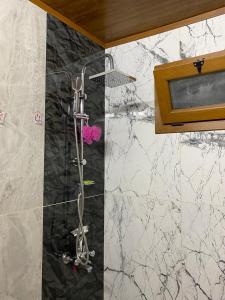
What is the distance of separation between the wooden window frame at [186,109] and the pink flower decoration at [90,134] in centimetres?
46

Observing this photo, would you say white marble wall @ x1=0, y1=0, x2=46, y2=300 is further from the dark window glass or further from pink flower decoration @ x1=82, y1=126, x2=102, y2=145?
the dark window glass

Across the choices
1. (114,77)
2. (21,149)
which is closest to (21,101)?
(21,149)

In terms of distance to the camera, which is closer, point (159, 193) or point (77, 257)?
point (77, 257)

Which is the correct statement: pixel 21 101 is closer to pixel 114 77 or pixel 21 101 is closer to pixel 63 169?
pixel 63 169

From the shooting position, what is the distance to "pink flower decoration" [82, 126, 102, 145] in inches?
73.2

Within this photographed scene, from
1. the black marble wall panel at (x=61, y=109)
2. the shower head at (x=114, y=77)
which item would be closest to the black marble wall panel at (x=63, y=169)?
the black marble wall panel at (x=61, y=109)

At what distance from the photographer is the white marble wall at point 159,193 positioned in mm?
1730

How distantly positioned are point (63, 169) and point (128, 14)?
1123 millimetres

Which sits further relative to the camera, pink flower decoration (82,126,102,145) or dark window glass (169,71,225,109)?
pink flower decoration (82,126,102,145)

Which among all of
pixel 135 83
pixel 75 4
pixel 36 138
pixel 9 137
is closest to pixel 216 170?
pixel 135 83

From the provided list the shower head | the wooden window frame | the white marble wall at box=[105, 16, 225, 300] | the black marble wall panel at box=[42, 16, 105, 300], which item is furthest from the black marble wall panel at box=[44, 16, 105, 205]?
the wooden window frame

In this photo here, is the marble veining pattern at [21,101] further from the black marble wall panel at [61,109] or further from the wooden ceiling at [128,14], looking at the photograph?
the wooden ceiling at [128,14]

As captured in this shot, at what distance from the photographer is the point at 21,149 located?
1512 mm

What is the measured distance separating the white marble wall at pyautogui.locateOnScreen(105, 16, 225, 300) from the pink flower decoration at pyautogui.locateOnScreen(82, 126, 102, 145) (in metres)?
0.23
